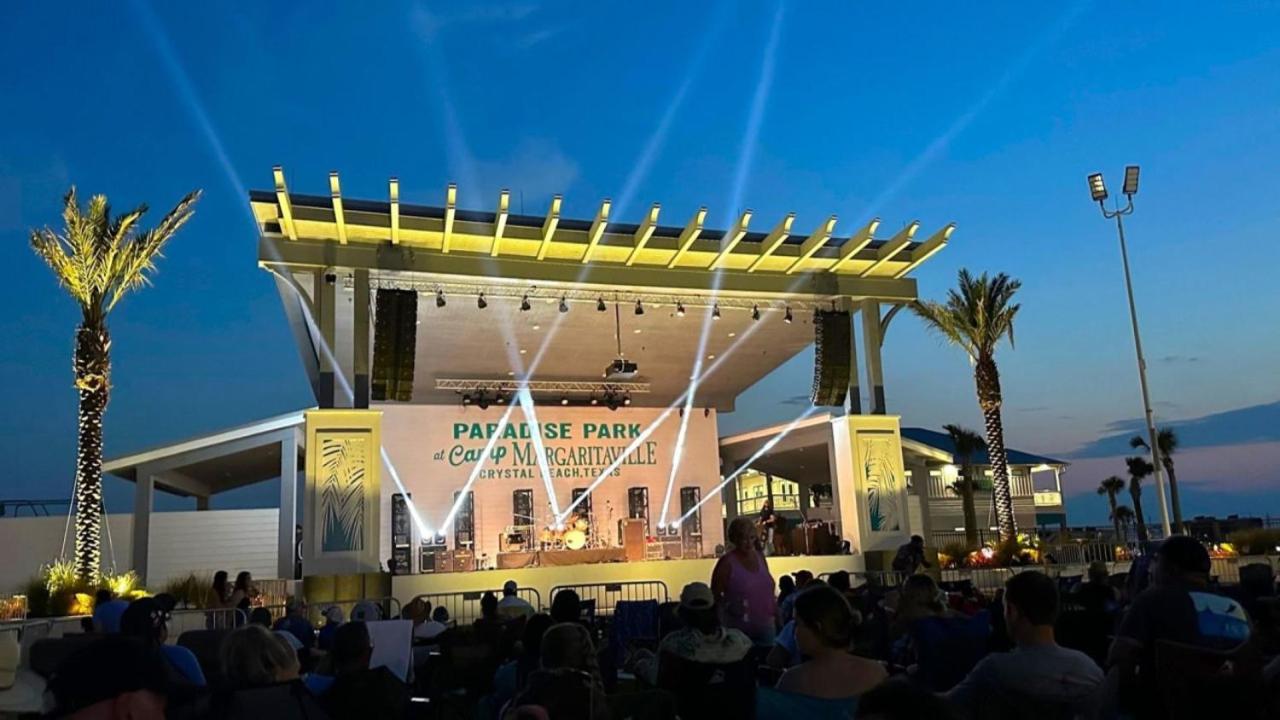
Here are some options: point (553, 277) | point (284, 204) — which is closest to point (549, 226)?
point (553, 277)

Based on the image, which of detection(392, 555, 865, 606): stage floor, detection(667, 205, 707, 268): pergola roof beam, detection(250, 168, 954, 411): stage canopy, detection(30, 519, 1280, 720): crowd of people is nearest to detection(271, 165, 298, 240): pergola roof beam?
detection(250, 168, 954, 411): stage canopy

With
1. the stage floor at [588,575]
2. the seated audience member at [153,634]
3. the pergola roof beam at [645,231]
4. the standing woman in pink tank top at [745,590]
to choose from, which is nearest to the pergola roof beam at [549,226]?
the pergola roof beam at [645,231]

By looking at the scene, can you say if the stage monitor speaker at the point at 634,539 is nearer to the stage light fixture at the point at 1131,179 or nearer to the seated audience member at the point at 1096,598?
the stage light fixture at the point at 1131,179

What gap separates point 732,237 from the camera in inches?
549

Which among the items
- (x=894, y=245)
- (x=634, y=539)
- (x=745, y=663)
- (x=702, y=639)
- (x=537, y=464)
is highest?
(x=894, y=245)

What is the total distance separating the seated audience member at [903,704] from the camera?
1.39 m

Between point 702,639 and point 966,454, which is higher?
point 966,454

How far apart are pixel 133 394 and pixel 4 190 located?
64.1 ft

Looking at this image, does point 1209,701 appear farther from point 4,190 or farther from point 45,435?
point 45,435

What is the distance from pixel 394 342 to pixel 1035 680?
38.2 feet

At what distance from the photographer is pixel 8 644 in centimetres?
321

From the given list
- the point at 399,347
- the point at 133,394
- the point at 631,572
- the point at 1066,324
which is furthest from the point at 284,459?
the point at 133,394

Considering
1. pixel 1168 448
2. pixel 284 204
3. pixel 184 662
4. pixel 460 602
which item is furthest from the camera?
pixel 1168 448

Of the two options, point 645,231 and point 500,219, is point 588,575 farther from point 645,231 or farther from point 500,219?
point 500,219
